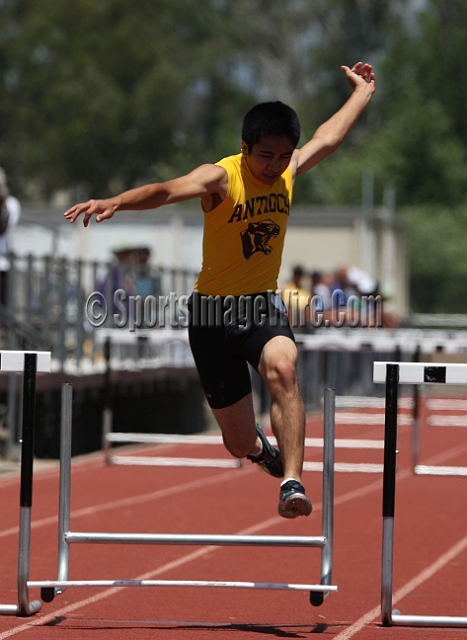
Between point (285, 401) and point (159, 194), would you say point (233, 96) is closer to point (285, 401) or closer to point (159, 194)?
point (285, 401)

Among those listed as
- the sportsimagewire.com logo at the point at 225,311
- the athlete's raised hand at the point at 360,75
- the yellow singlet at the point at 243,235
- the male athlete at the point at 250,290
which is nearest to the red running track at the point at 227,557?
the male athlete at the point at 250,290

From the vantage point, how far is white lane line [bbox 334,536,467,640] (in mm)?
5868

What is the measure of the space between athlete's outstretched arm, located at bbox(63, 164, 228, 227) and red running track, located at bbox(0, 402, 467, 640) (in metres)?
1.74

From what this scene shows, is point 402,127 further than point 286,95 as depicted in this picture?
No

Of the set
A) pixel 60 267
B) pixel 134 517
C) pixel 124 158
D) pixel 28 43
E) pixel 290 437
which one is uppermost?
pixel 28 43

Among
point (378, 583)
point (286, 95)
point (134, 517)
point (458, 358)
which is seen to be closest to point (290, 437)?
point (378, 583)

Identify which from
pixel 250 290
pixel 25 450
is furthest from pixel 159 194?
pixel 25 450

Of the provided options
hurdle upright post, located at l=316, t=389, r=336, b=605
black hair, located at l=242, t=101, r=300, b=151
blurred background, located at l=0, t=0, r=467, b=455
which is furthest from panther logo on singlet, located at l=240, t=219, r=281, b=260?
blurred background, located at l=0, t=0, r=467, b=455

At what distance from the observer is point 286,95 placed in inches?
2606

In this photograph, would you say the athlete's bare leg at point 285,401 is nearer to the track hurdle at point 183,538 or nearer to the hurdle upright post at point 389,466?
the track hurdle at point 183,538

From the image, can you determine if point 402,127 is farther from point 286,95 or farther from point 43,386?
point 43,386

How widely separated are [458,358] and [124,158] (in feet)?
116

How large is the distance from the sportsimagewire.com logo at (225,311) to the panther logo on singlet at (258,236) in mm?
224

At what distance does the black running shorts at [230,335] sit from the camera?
639 cm
